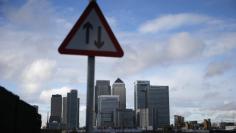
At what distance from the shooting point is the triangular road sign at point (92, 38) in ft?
18.7

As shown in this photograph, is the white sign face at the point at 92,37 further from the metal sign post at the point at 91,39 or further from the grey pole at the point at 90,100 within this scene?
the grey pole at the point at 90,100

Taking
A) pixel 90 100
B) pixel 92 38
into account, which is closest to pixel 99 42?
pixel 92 38

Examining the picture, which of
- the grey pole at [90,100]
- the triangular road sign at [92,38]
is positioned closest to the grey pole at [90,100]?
the grey pole at [90,100]

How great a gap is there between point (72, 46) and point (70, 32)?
0.23 metres

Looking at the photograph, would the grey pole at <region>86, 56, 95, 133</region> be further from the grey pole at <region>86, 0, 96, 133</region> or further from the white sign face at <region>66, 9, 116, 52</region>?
the white sign face at <region>66, 9, 116, 52</region>

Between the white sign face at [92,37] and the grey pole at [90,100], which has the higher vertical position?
the white sign face at [92,37]

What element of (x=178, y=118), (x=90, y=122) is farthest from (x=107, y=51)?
(x=178, y=118)

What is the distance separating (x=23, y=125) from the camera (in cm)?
1508

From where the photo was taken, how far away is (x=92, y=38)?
5.73 metres

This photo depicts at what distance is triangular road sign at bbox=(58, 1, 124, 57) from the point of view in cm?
569

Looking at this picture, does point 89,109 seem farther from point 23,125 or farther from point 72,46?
point 23,125

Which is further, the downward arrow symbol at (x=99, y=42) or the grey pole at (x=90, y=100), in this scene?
the downward arrow symbol at (x=99, y=42)

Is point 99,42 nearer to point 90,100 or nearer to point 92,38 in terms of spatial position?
point 92,38

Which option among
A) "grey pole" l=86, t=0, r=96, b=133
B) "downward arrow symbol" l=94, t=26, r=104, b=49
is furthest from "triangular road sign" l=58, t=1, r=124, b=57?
"grey pole" l=86, t=0, r=96, b=133
